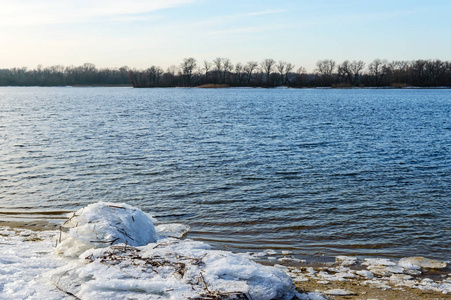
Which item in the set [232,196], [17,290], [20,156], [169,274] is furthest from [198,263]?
[20,156]

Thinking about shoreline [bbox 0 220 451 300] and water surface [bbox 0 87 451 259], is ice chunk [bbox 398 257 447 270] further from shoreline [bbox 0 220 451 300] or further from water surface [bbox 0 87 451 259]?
water surface [bbox 0 87 451 259]

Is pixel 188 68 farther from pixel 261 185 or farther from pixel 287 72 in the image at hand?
pixel 261 185

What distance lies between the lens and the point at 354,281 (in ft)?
24.8

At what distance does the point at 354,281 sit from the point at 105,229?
4618 millimetres

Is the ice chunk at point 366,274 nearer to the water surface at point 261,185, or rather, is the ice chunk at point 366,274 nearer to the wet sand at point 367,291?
the wet sand at point 367,291

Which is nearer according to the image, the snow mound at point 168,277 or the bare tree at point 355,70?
the snow mound at point 168,277

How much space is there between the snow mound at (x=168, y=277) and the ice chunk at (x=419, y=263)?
3393mm

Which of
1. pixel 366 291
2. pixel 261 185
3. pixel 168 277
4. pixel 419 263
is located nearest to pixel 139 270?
pixel 168 277

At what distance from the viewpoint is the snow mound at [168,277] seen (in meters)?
5.79

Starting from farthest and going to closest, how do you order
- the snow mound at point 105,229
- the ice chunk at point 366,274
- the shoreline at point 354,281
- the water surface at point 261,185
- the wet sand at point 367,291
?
the water surface at point 261,185 → the ice chunk at point 366,274 → the snow mound at point 105,229 → the shoreline at point 354,281 → the wet sand at point 367,291

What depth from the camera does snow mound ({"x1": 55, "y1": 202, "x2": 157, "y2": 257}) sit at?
25.2ft

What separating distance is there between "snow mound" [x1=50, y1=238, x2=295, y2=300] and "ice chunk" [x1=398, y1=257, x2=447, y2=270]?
3393 mm

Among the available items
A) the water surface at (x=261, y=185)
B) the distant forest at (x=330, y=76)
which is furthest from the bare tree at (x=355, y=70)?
the water surface at (x=261, y=185)

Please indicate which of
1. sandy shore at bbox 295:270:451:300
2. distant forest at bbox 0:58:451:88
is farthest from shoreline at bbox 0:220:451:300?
→ distant forest at bbox 0:58:451:88
